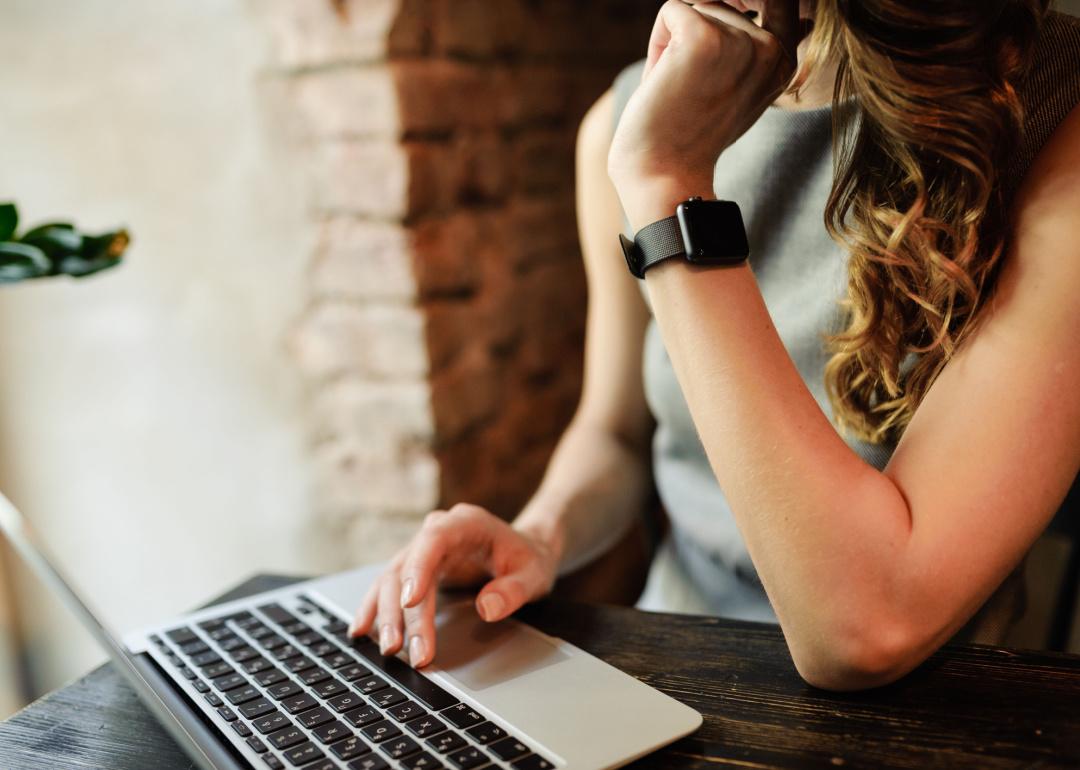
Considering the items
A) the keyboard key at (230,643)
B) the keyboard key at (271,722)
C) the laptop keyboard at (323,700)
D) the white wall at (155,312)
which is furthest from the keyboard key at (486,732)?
the white wall at (155,312)

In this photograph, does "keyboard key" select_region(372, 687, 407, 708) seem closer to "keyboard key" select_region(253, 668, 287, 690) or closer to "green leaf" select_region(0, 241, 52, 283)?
"keyboard key" select_region(253, 668, 287, 690)

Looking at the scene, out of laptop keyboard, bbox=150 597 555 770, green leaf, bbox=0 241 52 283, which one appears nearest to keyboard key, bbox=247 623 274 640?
laptop keyboard, bbox=150 597 555 770

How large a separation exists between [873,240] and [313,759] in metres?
0.49

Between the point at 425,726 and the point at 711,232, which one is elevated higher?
the point at 711,232

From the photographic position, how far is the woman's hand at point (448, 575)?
0.60 meters

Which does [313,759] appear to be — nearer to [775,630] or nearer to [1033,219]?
[775,630]

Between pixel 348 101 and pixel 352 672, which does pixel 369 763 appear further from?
pixel 348 101

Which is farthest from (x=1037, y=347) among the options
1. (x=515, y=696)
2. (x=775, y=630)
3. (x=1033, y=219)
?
(x=515, y=696)

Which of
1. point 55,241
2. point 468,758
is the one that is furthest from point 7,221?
point 468,758

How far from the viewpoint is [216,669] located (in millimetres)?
567

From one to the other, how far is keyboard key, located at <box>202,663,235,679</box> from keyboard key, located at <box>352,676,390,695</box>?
3.4 inches

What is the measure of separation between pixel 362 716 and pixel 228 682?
0.10m

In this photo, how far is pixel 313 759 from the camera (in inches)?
18.0

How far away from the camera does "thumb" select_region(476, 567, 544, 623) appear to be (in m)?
0.63
